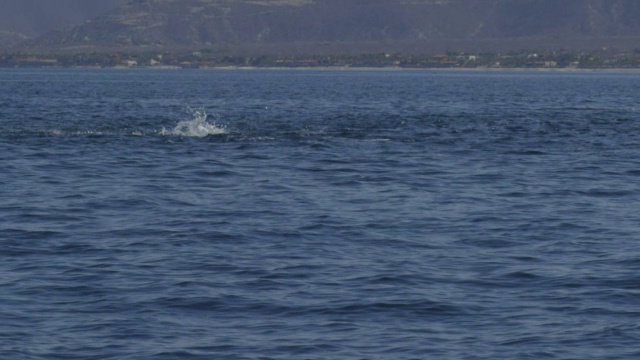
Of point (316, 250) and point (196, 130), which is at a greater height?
point (316, 250)

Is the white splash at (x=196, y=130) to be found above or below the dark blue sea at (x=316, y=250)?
below

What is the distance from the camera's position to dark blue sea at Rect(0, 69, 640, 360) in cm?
1953

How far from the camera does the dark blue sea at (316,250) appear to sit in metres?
19.5

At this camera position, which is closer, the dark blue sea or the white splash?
the dark blue sea

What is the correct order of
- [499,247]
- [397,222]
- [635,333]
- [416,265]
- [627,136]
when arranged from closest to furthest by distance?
[635,333] < [416,265] < [499,247] < [397,222] < [627,136]

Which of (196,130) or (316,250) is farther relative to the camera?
(196,130)

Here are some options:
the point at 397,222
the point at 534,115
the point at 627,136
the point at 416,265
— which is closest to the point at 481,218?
the point at 397,222

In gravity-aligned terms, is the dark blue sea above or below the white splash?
above

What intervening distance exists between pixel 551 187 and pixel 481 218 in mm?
7041

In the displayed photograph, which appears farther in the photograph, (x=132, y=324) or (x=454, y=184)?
(x=454, y=184)

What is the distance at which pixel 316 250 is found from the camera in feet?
85.4

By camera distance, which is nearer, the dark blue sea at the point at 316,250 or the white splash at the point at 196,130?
the dark blue sea at the point at 316,250

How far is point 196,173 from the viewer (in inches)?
1539

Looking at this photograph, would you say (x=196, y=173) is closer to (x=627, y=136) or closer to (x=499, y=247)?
(x=499, y=247)
